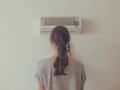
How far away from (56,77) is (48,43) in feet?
2.03

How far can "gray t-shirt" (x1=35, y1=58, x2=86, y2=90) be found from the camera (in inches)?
77.1

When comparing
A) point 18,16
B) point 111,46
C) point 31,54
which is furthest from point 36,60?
point 111,46

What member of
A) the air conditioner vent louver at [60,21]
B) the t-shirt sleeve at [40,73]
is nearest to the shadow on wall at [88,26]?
the air conditioner vent louver at [60,21]

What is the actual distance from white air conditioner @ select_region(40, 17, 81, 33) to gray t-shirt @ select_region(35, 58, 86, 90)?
0.54 m

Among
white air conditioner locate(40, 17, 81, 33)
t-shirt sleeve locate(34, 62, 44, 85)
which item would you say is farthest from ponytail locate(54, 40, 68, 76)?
white air conditioner locate(40, 17, 81, 33)

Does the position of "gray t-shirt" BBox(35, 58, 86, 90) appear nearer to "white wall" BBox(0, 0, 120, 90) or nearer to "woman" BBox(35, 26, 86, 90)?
"woman" BBox(35, 26, 86, 90)

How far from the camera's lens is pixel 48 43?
250 cm

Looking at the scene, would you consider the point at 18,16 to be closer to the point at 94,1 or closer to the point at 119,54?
the point at 94,1

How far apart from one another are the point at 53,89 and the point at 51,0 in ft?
3.29

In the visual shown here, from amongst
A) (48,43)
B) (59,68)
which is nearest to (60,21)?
Result: (48,43)

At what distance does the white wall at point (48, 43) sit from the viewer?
2.49m

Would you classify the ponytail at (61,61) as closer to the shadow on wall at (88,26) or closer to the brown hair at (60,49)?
the brown hair at (60,49)

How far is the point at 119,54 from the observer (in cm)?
251

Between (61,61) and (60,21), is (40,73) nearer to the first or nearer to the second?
(61,61)
